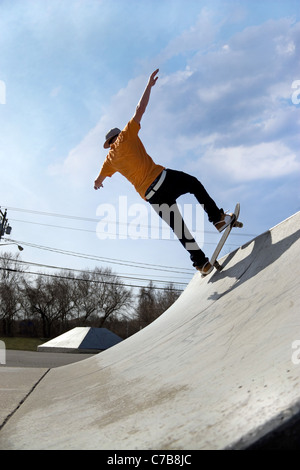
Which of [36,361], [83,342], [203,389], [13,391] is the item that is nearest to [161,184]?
[13,391]

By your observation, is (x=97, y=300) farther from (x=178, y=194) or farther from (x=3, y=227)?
(x=178, y=194)

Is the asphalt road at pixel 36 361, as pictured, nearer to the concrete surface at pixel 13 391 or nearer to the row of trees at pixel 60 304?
the concrete surface at pixel 13 391

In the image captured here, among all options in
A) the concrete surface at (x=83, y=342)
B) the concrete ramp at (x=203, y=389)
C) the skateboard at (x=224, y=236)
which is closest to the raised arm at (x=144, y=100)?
the skateboard at (x=224, y=236)

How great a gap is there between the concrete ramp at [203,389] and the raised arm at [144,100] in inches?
83.0

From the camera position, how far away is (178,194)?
3.80m

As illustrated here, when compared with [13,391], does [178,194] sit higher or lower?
higher

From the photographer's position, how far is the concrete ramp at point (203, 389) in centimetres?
100

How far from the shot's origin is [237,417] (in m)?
0.99

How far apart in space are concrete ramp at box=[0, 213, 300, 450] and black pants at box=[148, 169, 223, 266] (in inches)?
45.3

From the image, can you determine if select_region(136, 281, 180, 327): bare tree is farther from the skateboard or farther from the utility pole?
the skateboard

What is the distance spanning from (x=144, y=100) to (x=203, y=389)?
321 centimetres

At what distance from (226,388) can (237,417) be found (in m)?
0.22

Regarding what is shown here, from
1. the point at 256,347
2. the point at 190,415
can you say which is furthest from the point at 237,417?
the point at 256,347

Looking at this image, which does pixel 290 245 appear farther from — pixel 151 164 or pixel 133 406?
pixel 151 164
